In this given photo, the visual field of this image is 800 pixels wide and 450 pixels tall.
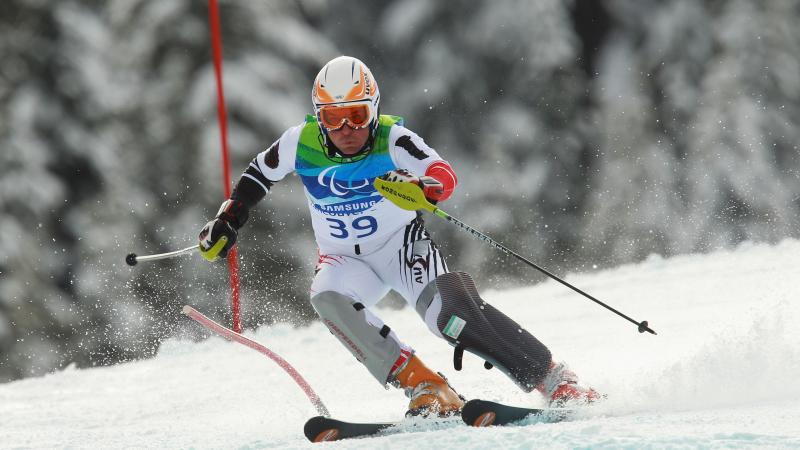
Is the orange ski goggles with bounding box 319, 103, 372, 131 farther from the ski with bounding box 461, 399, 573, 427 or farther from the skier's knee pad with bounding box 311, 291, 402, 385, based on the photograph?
the ski with bounding box 461, 399, 573, 427

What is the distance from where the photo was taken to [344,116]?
4.05 metres

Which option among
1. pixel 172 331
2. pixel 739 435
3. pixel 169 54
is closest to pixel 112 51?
pixel 169 54

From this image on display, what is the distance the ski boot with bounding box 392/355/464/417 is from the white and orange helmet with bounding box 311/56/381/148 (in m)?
1.02

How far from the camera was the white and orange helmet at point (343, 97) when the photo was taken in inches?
159

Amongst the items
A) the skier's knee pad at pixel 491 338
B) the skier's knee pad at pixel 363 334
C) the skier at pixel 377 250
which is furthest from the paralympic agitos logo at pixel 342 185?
the skier's knee pad at pixel 491 338

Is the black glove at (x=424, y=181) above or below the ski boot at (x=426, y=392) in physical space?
above

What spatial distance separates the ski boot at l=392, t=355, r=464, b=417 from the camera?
3926 mm

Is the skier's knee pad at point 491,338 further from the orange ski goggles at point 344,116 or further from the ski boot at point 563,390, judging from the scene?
the orange ski goggles at point 344,116

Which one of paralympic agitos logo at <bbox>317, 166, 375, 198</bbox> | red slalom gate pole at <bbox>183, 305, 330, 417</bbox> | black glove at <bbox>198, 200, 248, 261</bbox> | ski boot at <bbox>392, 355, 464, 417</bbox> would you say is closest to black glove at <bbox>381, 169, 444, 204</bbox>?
paralympic agitos logo at <bbox>317, 166, 375, 198</bbox>

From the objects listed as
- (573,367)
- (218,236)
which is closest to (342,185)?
(218,236)

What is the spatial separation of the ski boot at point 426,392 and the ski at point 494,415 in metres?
0.36

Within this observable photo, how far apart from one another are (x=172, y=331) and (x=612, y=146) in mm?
5344

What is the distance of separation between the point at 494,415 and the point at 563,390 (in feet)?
1.51

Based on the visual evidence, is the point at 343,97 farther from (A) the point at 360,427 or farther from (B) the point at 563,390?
(B) the point at 563,390
